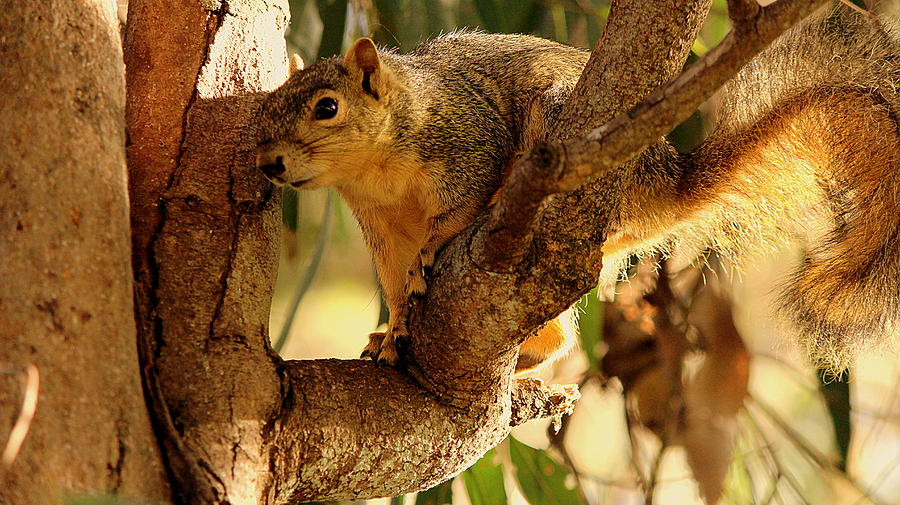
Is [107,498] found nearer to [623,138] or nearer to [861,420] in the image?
[623,138]

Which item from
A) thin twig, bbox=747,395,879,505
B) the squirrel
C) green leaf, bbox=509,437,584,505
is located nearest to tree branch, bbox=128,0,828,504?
the squirrel

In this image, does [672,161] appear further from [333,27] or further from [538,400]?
[333,27]

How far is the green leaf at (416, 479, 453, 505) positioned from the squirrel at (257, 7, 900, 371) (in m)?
0.53

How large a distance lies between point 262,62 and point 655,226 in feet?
3.44

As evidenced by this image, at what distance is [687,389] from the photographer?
3602 millimetres

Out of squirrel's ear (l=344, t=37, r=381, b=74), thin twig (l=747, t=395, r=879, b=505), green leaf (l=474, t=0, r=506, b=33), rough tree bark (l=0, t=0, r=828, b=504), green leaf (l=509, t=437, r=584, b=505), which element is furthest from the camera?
thin twig (l=747, t=395, r=879, b=505)

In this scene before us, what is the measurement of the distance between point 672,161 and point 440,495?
1262 millimetres

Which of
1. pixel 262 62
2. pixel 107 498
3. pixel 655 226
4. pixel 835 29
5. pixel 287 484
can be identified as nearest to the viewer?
pixel 107 498

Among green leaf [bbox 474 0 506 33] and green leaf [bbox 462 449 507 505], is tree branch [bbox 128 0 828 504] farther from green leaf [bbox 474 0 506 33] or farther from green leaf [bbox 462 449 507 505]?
green leaf [bbox 474 0 506 33]

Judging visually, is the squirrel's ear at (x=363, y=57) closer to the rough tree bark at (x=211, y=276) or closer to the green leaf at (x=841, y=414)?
the rough tree bark at (x=211, y=276)

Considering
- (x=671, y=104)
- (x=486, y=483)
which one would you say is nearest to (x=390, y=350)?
(x=671, y=104)

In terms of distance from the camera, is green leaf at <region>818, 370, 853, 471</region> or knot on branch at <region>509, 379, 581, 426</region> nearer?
knot on branch at <region>509, 379, 581, 426</region>

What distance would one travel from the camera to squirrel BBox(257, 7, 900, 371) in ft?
6.57

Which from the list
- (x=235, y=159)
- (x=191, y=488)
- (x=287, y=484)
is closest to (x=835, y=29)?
(x=235, y=159)
